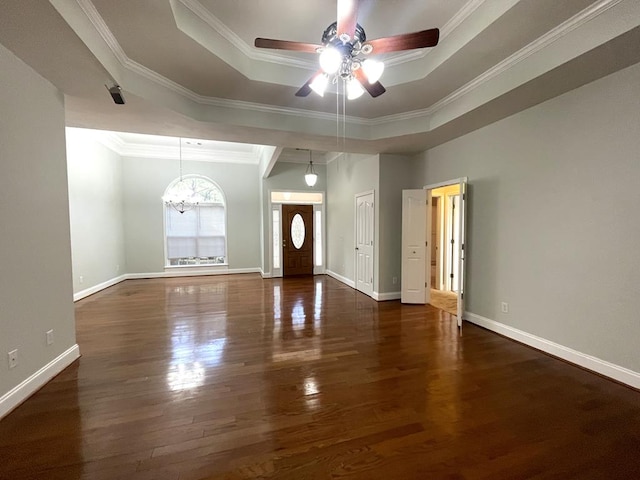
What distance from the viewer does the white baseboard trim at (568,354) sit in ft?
8.06

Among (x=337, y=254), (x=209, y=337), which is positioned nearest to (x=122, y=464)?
(x=209, y=337)

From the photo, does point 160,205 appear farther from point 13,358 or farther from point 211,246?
point 13,358

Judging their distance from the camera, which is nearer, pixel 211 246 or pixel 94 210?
pixel 94 210

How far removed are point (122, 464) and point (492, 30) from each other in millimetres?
4109

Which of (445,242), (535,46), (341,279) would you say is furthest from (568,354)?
(341,279)

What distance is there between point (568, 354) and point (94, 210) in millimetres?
8370

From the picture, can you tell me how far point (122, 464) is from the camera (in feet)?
5.42

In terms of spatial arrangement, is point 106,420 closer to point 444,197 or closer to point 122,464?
point 122,464

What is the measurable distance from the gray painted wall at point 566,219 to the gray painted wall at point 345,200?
197cm

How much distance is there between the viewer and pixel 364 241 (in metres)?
5.86

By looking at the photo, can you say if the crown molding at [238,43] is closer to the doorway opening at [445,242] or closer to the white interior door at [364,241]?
the white interior door at [364,241]

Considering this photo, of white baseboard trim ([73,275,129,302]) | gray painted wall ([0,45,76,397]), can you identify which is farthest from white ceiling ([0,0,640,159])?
white baseboard trim ([73,275,129,302])

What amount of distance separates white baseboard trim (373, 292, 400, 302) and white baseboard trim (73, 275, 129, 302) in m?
5.73

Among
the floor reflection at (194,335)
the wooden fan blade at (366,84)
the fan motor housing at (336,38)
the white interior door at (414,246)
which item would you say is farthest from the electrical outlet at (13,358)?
the white interior door at (414,246)
